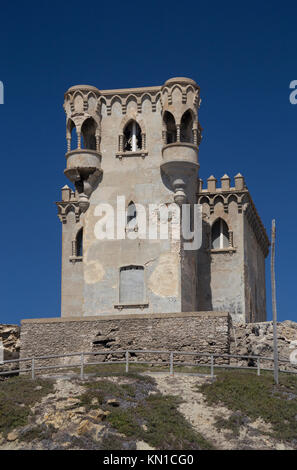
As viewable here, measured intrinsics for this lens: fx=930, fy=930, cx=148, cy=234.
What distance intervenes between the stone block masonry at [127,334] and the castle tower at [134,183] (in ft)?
11.4

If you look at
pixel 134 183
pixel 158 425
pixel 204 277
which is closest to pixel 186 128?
pixel 134 183

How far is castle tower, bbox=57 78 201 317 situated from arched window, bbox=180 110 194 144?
0.18 ft

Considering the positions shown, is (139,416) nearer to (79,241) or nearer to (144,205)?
(144,205)

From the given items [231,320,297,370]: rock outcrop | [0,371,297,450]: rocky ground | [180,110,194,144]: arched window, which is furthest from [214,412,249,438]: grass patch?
[180,110,194,144]: arched window

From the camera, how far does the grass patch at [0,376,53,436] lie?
1242 inches

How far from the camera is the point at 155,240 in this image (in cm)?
4869

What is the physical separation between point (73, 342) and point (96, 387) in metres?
10.2

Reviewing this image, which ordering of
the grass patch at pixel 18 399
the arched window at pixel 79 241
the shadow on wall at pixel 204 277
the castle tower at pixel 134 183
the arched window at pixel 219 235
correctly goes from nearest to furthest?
the grass patch at pixel 18 399 < the castle tower at pixel 134 183 < the shadow on wall at pixel 204 277 < the arched window at pixel 219 235 < the arched window at pixel 79 241

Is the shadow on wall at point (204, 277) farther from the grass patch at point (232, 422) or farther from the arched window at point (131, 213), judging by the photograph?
the grass patch at point (232, 422)

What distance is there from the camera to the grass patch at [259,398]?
32.2 m

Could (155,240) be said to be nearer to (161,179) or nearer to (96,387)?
(161,179)

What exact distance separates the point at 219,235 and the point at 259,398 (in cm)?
2062

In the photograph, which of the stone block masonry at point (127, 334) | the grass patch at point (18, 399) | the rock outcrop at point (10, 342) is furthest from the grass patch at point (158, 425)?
the rock outcrop at point (10, 342)

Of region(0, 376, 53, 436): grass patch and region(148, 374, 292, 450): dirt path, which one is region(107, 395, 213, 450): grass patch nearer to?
region(148, 374, 292, 450): dirt path
